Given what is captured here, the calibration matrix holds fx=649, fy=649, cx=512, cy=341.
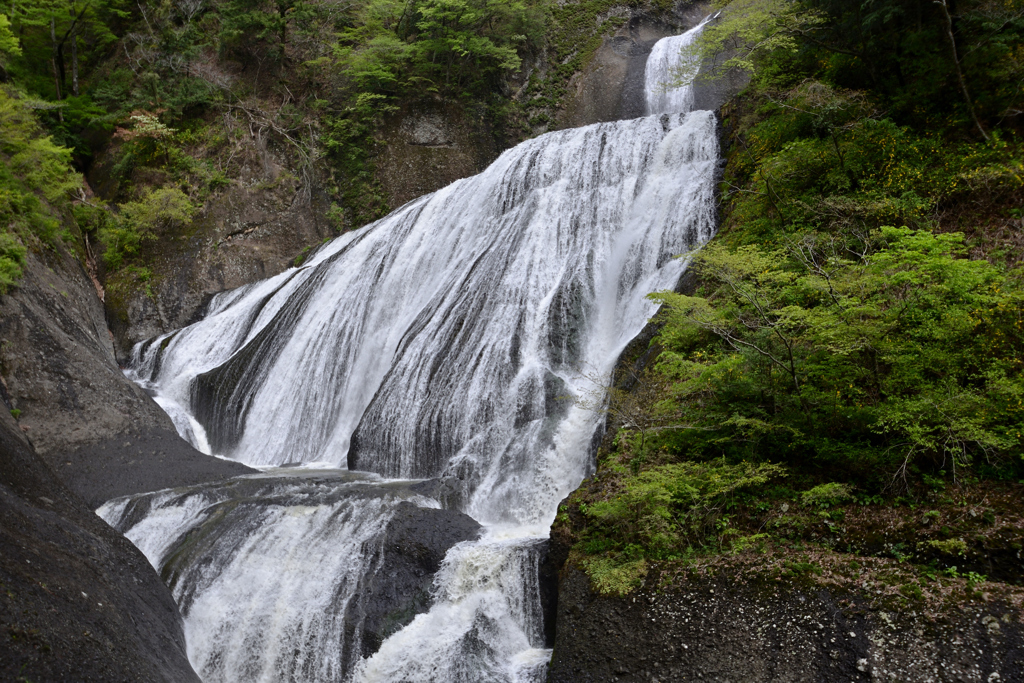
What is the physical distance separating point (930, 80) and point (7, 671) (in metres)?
13.0

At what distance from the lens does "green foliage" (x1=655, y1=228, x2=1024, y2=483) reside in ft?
19.7

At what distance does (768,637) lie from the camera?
568 centimetres

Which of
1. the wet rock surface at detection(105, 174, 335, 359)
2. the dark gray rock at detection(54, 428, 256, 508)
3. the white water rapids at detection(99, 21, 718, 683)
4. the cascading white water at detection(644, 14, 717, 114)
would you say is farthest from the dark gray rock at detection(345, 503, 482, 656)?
the cascading white water at detection(644, 14, 717, 114)

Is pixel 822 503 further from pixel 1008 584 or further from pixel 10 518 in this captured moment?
pixel 10 518

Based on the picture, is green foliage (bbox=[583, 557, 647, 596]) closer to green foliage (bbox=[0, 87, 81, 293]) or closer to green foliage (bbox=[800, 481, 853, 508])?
green foliage (bbox=[800, 481, 853, 508])

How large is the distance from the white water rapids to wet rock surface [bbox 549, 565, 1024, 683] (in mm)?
1005

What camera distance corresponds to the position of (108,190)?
74.5 feet

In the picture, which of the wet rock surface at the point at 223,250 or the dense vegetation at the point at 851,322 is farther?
the wet rock surface at the point at 223,250

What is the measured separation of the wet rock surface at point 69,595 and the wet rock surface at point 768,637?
413cm

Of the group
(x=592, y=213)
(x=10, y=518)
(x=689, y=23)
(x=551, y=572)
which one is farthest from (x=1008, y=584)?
(x=689, y=23)

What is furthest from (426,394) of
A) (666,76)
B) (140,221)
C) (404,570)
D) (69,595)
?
(666,76)

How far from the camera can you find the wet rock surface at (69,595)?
5328 millimetres

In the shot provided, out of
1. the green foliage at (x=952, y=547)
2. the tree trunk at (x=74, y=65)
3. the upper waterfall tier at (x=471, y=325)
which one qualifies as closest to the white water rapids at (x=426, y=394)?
the upper waterfall tier at (x=471, y=325)

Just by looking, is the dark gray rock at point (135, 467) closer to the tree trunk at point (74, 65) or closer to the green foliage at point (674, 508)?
the green foliage at point (674, 508)
